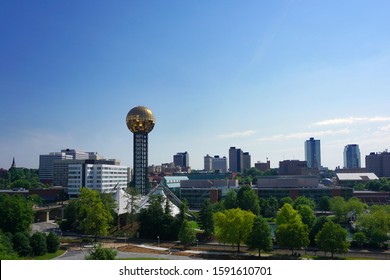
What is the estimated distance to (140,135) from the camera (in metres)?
58.0

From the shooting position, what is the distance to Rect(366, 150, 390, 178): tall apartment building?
410 feet

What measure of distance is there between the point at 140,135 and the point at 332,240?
37708 mm

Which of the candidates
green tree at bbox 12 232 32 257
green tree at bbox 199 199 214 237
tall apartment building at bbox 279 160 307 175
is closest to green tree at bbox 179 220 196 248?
green tree at bbox 199 199 214 237

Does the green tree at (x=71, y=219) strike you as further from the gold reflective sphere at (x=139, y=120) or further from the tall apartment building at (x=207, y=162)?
the tall apartment building at (x=207, y=162)

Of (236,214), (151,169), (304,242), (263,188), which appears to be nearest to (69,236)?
(236,214)

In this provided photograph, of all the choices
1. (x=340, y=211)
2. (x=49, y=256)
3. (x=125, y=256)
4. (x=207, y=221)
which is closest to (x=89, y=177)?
(x=207, y=221)

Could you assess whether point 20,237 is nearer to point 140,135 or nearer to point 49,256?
point 49,256

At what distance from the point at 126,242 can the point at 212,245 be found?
27.0ft

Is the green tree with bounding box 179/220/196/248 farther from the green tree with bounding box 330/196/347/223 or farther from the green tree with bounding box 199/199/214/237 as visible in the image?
the green tree with bounding box 330/196/347/223

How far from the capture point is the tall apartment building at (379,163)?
12484 centimetres

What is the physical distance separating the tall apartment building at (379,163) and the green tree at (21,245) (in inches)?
4865

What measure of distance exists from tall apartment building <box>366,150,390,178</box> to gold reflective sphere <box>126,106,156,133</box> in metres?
97.4

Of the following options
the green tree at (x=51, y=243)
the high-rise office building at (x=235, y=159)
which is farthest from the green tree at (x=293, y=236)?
the high-rise office building at (x=235, y=159)

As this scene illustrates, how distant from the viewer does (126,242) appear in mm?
34344
